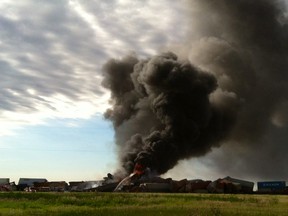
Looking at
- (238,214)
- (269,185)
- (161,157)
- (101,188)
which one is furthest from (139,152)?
(238,214)

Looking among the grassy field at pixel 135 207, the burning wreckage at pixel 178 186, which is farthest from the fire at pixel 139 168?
the grassy field at pixel 135 207

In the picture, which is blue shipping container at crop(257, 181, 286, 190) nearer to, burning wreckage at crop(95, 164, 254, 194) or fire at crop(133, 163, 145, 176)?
burning wreckage at crop(95, 164, 254, 194)

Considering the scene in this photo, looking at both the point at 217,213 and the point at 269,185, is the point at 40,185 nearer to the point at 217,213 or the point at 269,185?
the point at 269,185

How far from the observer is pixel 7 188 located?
101 m

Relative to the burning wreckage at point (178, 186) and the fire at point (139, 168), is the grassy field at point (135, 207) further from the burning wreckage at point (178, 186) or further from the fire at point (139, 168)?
the fire at point (139, 168)

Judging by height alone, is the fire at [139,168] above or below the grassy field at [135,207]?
above

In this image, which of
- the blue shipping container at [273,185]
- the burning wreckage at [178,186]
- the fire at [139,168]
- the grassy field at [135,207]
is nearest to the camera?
the grassy field at [135,207]

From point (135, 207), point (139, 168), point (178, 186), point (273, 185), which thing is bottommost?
point (135, 207)

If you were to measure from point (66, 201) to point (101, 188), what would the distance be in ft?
172

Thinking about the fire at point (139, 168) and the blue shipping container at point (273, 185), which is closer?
the blue shipping container at point (273, 185)

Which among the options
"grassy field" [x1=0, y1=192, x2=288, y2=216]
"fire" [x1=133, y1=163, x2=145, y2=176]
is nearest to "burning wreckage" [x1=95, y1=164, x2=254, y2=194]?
"fire" [x1=133, y1=163, x2=145, y2=176]

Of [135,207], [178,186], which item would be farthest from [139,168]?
[135,207]

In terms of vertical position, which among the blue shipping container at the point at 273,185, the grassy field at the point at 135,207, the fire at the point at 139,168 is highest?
the fire at the point at 139,168

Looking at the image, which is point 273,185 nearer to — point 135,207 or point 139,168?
point 139,168
